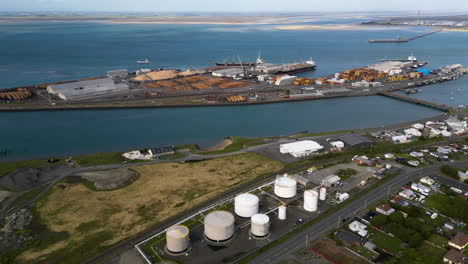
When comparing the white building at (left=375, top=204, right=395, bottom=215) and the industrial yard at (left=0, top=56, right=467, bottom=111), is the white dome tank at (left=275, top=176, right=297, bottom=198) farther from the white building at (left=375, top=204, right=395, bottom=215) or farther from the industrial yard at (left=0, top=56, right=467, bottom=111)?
the industrial yard at (left=0, top=56, right=467, bottom=111)

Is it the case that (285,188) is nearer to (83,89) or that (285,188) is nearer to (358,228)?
(358,228)

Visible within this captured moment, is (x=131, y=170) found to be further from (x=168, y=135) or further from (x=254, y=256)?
(x=254, y=256)

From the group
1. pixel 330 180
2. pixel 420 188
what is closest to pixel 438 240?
pixel 420 188

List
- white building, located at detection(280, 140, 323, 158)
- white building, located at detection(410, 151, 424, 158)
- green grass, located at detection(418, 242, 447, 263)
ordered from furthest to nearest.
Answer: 1. white building, located at detection(280, 140, 323, 158)
2. white building, located at detection(410, 151, 424, 158)
3. green grass, located at detection(418, 242, 447, 263)

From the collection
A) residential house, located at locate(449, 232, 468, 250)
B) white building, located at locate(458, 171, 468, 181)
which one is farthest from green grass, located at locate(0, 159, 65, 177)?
white building, located at locate(458, 171, 468, 181)

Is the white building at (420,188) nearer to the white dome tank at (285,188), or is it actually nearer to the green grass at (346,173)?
the green grass at (346,173)

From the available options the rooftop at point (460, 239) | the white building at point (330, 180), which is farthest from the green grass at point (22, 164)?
the rooftop at point (460, 239)
